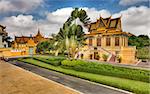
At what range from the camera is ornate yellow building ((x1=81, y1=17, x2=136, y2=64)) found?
36.8 m

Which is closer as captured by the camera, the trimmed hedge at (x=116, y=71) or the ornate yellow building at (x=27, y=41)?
the trimmed hedge at (x=116, y=71)

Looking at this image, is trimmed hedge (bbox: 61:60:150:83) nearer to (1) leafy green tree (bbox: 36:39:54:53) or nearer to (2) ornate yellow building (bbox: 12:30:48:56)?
(1) leafy green tree (bbox: 36:39:54:53)

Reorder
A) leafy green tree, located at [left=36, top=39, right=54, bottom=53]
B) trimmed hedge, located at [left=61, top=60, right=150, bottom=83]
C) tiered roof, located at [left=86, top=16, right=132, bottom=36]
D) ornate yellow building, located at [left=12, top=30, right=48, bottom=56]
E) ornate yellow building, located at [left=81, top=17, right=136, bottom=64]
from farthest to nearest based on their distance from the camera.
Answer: ornate yellow building, located at [left=12, top=30, right=48, bottom=56]
leafy green tree, located at [left=36, top=39, right=54, bottom=53]
tiered roof, located at [left=86, top=16, right=132, bottom=36]
ornate yellow building, located at [left=81, top=17, right=136, bottom=64]
trimmed hedge, located at [left=61, top=60, right=150, bottom=83]

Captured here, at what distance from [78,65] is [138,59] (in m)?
16.2

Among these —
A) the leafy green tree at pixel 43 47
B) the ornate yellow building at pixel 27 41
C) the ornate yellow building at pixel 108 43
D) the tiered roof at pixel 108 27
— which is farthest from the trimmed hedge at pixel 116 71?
the ornate yellow building at pixel 27 41

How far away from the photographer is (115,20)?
1596 inches

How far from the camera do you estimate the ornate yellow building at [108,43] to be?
36750 millimetres

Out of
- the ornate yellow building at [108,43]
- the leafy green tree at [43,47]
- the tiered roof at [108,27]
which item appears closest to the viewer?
the ornate yellow building at [108,43]

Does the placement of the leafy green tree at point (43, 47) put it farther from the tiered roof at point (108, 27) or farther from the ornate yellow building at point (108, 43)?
the tiered roof at point (108, 27)

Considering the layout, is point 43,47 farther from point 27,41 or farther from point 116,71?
point 116,71

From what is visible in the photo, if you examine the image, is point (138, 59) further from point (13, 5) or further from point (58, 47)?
point (13, 5)

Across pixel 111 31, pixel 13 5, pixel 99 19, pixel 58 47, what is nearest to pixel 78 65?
pixel 58 47

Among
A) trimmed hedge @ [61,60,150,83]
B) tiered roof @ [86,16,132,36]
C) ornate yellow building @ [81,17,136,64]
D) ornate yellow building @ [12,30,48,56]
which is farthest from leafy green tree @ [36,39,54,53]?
trimmed hedge @ [61,60,150,83]

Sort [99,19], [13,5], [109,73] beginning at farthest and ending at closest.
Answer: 1. [99,19]
2. [13,5]
3. [109,73]
